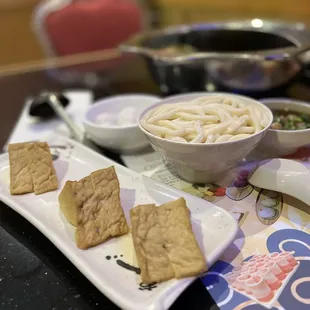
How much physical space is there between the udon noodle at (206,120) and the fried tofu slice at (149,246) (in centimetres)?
15

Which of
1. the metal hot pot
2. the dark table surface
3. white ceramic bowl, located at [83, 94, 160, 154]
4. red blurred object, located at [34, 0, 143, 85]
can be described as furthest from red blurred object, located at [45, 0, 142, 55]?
the dark table surface

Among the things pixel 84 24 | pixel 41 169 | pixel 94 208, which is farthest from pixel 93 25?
pixel 94 208

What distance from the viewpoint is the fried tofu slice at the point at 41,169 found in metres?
0.72

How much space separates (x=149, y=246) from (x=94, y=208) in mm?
116

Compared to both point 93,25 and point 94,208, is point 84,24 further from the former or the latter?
point 94,208

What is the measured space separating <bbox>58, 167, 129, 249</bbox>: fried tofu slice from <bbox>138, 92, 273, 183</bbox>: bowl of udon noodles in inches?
4.3

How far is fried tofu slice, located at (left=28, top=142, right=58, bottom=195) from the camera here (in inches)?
28.2

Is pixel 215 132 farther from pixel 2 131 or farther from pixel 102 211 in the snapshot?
pixel 2 131

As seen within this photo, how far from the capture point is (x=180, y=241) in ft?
1.80

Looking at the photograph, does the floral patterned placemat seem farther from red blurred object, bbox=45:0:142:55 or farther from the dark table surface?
red blurred object, bbox=45:0:142:55

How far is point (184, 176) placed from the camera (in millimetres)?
756

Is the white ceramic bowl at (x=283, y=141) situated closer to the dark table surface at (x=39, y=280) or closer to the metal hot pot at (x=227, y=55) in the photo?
the metal hot pot at (x=227, y=55)

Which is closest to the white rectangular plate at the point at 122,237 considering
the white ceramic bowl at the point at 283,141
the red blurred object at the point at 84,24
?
the white ceramic bowl at the point at 283,141

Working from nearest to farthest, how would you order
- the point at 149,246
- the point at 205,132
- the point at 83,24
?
1. the point at 149,246
2. the point at 205,132
3. the point at 83,24
